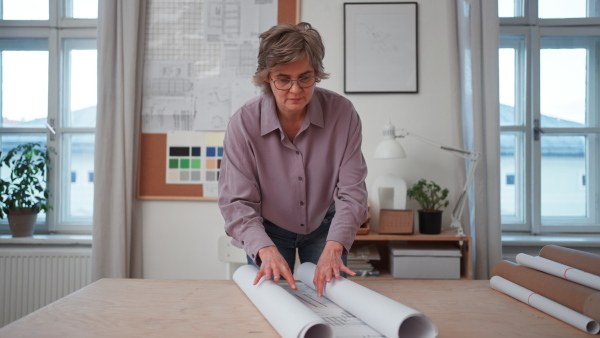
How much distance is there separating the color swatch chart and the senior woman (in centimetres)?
149

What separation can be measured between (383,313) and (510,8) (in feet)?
9.30

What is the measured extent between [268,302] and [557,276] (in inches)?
28.0

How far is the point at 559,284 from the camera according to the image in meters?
1.12

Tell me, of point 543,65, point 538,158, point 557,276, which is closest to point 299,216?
point 557,276

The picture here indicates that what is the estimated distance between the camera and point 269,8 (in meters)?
2.99

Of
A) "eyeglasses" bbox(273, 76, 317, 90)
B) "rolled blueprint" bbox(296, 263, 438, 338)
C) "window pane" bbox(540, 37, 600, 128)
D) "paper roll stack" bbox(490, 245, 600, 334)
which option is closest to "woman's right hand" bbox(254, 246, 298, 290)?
"rolled blueprint" bbox(296, 263, 438, 338)

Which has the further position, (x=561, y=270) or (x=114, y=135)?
(x=114, y=135)

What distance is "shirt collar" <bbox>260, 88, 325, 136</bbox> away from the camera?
1.50 metres

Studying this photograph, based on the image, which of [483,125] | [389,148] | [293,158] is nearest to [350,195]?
[293,158]

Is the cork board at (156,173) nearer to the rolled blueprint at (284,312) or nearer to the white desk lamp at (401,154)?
the white desk lamp at (401,154)

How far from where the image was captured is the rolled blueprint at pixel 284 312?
912 mm

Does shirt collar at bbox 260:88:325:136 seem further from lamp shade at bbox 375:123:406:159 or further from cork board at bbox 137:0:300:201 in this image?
cork board at bbox 137:0:300:201

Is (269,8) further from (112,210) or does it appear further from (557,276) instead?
(557,276)

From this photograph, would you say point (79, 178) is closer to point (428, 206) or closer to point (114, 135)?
point (114, 135)
